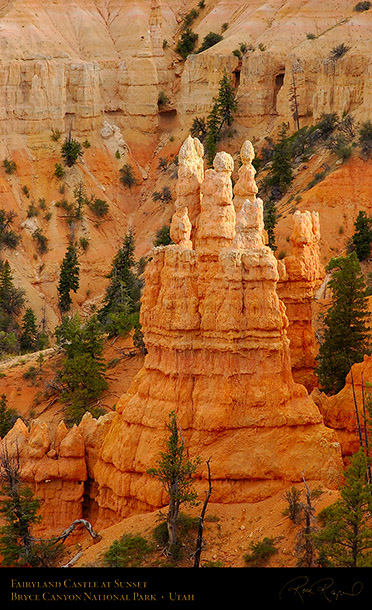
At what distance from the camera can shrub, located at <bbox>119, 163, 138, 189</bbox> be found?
83.8m

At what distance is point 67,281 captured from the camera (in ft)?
225

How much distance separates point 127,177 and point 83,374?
144 ft

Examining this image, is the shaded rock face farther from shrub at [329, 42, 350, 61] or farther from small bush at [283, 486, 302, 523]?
shrub at [329, 42, 350, 61]

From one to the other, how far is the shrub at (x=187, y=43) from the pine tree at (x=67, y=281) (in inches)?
1113

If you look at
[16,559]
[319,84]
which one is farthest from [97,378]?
[319,84]

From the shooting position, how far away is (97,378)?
41719 millimetres

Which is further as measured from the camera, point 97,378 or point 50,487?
point 97,378

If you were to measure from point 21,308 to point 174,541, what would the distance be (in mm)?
42766

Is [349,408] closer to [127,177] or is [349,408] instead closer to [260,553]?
[260,553]

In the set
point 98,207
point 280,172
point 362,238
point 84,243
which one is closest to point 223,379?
point 362,238

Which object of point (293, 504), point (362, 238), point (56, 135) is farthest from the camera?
point (56, 135)

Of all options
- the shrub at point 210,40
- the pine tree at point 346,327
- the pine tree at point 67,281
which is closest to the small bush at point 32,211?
the pine tree at point 67,281

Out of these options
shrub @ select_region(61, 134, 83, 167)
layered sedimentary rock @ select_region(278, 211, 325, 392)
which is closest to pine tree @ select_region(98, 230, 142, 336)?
shrub @ select_region(61, 134, 83, 167)

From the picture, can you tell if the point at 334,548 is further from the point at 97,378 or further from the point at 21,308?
the point at 21,308
